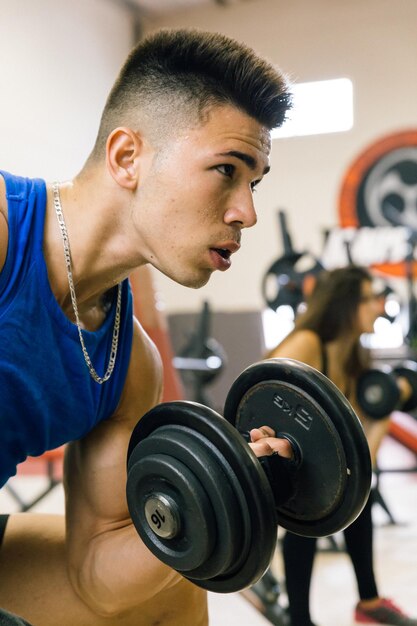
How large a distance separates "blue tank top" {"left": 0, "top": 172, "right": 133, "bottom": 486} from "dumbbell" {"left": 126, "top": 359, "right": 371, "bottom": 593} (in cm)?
15

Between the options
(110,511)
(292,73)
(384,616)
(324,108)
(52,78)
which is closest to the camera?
(110,511)

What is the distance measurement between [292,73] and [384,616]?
427cm

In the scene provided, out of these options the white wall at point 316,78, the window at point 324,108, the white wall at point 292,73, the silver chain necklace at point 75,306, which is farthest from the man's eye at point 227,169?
the window at point 324,108

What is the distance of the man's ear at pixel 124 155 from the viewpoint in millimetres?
1106

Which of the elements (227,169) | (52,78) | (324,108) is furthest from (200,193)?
(324,108)

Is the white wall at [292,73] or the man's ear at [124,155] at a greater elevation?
the white wall at [292,73]

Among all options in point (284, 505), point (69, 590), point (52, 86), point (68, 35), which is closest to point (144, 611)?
point (69, 590)

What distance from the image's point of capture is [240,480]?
937 mm

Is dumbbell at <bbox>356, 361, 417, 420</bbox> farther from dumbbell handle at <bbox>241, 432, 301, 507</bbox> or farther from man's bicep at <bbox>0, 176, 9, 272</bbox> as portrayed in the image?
man's bicep at <bbox>0, 176, 9, 272</bbox>

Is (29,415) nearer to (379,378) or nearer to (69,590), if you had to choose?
(69,590)

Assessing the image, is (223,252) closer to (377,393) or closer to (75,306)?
(75,306)

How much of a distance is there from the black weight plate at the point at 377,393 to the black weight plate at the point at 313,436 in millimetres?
1208

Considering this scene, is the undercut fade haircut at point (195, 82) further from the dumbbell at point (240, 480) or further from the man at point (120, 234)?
the dumbbell at point (240, 480)

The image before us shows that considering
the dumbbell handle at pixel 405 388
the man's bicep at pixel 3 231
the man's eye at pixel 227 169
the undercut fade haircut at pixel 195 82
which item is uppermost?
the undercut fade haircut at pixel 195 82
